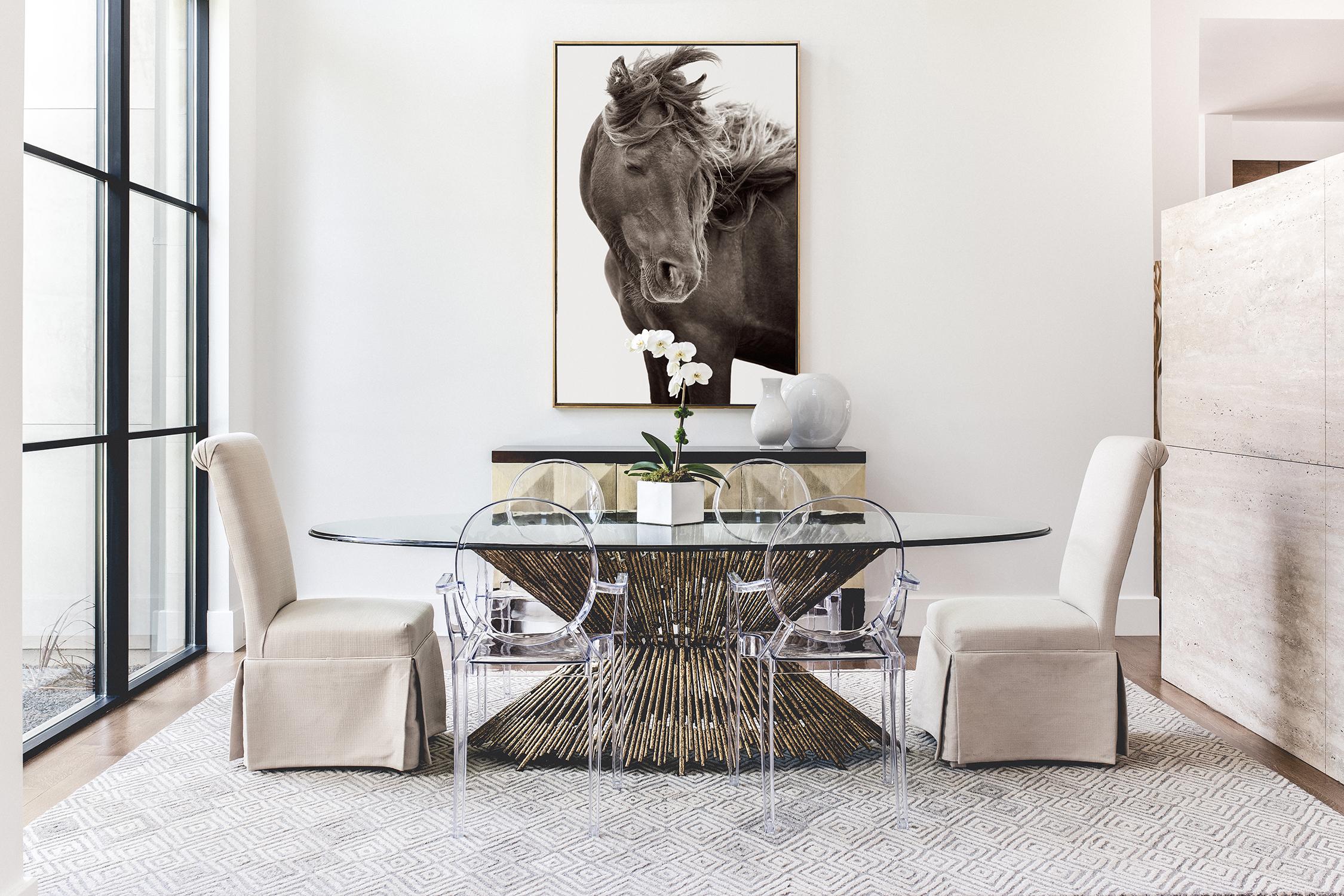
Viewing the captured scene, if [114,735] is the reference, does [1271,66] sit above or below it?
above

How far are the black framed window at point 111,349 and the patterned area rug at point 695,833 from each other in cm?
60

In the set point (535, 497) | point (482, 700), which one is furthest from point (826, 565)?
point (482, 700)

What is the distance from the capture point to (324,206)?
15.0 feet

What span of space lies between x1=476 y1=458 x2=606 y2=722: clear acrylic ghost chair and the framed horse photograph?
2.64 ft

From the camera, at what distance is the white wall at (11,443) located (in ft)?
6.14

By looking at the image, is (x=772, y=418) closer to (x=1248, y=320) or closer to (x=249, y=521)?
(x=1248, y=320)

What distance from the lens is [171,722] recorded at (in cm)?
331

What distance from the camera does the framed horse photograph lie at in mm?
4523

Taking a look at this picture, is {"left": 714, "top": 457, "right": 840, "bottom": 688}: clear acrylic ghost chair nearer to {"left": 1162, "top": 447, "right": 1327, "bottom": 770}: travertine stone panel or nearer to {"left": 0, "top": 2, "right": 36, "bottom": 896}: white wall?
{"left": 1162, "top": 447, "right": 1327, "bottom": 770}: travertine stone panel

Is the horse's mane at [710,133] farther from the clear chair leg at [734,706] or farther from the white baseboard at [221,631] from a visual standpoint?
the white baseboard at [221,631]

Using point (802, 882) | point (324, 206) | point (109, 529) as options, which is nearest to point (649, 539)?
point (802, 882)

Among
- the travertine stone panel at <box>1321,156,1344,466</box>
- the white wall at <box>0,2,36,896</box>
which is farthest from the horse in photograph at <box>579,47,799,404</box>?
the white wall at <box>0,2,36,896</box>

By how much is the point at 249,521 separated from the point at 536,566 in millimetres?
862

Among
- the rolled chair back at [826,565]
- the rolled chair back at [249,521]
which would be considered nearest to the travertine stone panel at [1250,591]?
the rolled chair back at [826,565]
